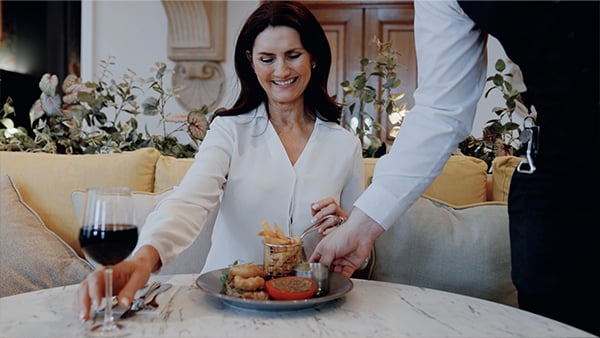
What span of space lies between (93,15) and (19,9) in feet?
1.67

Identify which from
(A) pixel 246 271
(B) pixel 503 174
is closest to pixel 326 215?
(A) pixel 246 271

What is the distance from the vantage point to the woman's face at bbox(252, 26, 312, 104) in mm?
1667

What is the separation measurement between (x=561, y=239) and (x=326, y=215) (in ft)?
2.05

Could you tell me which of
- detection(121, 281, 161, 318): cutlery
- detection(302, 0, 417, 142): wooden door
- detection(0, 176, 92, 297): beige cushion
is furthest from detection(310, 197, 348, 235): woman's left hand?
detection(302, 0, 417, 142): wooden door

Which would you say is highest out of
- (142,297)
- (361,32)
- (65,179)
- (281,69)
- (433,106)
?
(361,32)

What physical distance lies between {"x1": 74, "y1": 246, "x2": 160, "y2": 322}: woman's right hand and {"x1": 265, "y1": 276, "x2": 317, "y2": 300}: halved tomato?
21 centimetres

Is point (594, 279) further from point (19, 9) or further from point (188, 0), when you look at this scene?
point (19, 9)

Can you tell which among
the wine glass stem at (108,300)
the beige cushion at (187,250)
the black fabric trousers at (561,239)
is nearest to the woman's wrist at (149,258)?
the wine glass stem at (108,300)

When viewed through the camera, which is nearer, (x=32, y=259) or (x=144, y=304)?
(x=144, y=304)

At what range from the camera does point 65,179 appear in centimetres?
207

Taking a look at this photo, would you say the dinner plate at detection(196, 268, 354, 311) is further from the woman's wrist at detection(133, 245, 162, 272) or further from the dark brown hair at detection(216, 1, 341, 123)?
the dark brown hair at detection(216, 1, 341, 123)

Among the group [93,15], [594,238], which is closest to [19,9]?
[93,15]

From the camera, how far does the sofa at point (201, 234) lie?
1.75m

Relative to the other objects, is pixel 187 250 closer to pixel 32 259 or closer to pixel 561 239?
pixel 32 259
